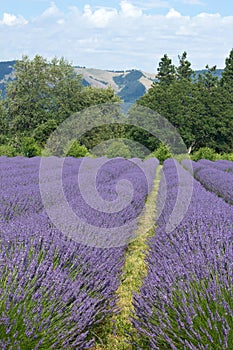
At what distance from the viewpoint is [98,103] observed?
3809cm

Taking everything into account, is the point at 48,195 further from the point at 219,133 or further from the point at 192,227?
the point at 219,133

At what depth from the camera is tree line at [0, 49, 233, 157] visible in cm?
3253

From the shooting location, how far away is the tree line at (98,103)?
1281 inches

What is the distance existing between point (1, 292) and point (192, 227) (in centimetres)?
164

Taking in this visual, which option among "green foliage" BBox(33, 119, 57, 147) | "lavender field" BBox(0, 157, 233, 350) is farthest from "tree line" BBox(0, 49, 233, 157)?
"lavender field" BBox(0, 157, 233, 350)

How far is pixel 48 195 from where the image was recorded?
4.83 meters

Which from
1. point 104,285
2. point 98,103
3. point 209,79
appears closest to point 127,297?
point 104,285

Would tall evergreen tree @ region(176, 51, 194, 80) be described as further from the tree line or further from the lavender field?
the lavender field

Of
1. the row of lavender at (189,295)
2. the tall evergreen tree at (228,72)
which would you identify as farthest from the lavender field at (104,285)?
the tall evergreen tree at (228,72)

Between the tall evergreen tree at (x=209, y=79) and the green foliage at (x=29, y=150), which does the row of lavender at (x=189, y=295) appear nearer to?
the green foliage at (x=29, y=150)

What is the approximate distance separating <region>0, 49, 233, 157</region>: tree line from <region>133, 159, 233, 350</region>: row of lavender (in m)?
27.2

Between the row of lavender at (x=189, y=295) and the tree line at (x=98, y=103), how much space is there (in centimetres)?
2718

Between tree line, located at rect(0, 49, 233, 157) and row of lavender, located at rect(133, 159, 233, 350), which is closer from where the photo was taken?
row of lavender, located at rect(133, 159, 233, 350)

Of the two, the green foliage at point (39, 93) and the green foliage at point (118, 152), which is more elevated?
the green foliage at point (39, 93)
